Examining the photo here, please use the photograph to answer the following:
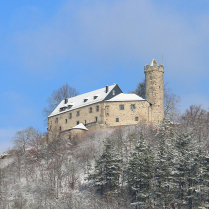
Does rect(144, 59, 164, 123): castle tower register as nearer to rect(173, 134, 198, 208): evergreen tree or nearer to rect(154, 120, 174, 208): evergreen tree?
rect(154, 120, 174, 208): evergreen tree

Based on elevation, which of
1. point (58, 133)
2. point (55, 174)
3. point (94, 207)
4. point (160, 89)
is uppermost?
point (160, 89)

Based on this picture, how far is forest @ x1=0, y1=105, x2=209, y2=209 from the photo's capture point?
36.8m

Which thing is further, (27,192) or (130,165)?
(27,192)

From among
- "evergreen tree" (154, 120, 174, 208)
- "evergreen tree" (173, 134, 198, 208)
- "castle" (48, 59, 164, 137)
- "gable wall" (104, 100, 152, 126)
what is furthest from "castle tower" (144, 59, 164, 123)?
"evergreen tree" (173, 134, 198, 208)

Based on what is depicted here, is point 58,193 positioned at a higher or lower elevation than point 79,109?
lower

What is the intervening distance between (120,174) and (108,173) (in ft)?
4.21

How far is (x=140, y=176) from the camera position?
37.8 metres

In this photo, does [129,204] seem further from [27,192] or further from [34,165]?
[34,165]

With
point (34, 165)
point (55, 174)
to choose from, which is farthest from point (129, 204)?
point (34, 165)

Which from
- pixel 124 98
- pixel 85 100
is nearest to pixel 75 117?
pixel 85 100

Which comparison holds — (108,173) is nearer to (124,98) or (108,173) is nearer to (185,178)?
(185,178)

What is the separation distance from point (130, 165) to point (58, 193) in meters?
8.07

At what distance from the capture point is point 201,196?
3572 cm

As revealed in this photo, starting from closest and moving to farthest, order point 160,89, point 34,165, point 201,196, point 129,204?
point 201,196
point 129,204
point 34,165
point 160,89
